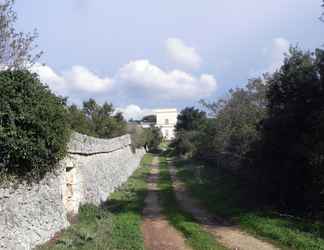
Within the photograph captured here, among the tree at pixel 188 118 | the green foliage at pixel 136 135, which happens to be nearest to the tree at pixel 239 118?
the green foliage at pixel 136 135

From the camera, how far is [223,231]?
1437cm

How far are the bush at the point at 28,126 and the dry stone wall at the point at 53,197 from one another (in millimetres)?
595

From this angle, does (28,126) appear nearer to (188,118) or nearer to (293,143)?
(293,143)

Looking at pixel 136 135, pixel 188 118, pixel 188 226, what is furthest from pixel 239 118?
pixel 188 118

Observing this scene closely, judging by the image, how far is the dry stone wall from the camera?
32.8 ft

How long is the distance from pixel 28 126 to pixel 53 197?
2985 millimetres

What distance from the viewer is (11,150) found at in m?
10.4

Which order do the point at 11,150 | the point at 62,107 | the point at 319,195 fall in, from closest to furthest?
the point at 11,150
the point at 62,107
the point at 319,195

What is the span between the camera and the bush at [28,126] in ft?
34.9

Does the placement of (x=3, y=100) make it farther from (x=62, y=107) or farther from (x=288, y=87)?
(x=288, y=87)

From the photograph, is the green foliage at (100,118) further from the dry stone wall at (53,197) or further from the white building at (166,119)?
the white building at (166,119)

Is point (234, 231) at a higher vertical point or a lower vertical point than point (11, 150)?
lower

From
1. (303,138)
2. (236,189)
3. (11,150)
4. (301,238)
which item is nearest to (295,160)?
(303,138)

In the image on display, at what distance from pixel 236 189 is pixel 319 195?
9.15m
